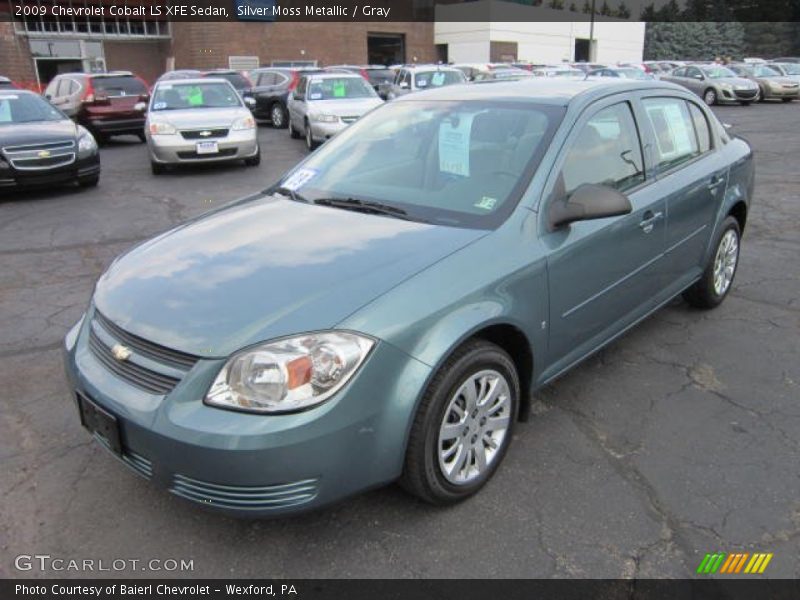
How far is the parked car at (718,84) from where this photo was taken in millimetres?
24641

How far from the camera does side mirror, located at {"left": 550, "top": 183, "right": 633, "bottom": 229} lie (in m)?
2.91

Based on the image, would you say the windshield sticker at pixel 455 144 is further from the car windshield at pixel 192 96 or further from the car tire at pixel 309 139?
the car tire at pixel 309 139

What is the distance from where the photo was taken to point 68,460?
3092 millimetres

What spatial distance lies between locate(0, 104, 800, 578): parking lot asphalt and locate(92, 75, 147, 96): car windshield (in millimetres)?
11622

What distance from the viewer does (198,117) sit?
10773 millimetres

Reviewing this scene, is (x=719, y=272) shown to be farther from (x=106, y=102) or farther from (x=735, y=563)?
(x=106, y=102)

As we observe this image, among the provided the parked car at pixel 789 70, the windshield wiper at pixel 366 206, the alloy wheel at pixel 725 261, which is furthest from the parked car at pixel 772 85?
the windshield wiper at pixel 366 206

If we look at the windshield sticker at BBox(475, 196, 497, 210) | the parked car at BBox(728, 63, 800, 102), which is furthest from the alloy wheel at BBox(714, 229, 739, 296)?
the parked car at BBox(728, 63, 800, 102)

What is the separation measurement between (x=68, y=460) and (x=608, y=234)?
2.82 metres

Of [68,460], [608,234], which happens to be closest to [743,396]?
[608,234]

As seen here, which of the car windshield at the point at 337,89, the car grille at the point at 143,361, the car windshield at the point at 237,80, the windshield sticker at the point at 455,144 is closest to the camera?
the car grille at the point at 143,361

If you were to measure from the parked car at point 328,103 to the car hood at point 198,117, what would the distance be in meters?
1.83

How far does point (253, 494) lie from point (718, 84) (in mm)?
27285

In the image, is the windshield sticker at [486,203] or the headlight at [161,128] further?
the headlight at [161,128]
